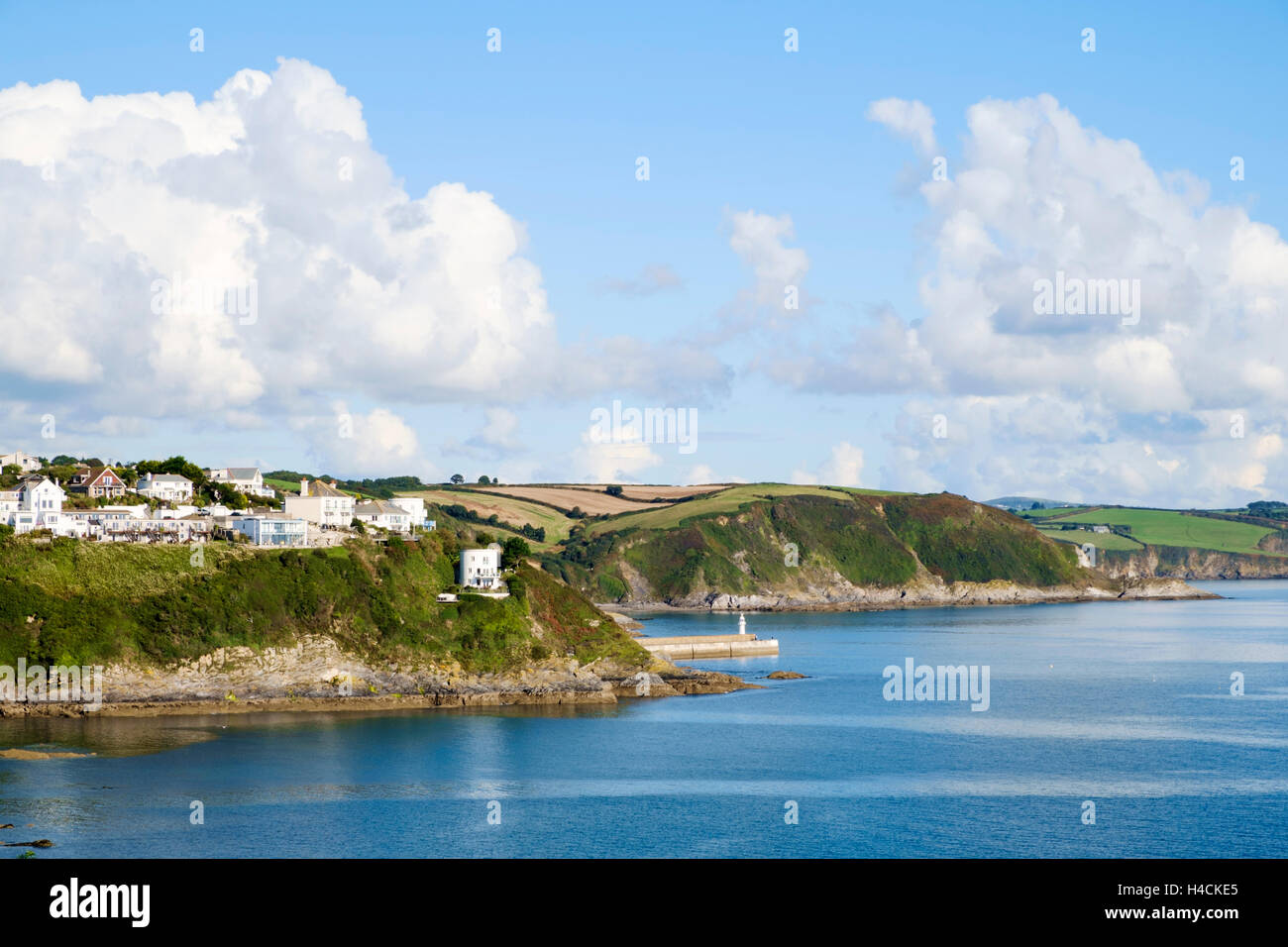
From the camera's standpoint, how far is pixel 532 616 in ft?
338

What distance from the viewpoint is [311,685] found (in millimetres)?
91938

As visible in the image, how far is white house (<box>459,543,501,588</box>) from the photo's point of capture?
107500mm

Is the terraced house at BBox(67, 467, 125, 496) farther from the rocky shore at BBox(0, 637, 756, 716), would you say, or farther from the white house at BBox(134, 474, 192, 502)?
the rocky shore at BBox(0, 637, 756, 716)

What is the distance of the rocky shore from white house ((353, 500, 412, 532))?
2737cm

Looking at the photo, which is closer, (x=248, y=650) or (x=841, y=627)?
(x=248, y=650)

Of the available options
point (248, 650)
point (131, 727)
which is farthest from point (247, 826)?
point (248, 650)

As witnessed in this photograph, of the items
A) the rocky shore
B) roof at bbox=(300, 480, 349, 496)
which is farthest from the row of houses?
the rocky shore

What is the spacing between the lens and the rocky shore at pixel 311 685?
286 feet

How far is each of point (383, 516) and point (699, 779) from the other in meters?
62.7

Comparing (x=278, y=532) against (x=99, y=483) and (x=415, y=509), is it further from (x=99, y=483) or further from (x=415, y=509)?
(x=99, y=483)
